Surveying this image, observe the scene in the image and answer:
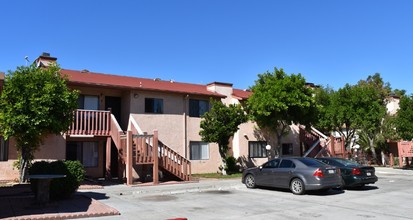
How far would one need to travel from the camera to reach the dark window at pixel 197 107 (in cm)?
2417

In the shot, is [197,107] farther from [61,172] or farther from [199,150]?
[61,172]

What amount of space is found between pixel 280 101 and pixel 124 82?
31.9 feet

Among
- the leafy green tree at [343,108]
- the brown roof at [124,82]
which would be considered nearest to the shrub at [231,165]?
the brown roof at [124,82]

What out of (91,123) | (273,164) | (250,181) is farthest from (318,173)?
(91,123)

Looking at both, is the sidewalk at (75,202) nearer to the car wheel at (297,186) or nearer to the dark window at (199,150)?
the car wheel at (297,186)

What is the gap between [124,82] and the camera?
902 inches

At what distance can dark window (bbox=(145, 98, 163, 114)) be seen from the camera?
72.4 feet

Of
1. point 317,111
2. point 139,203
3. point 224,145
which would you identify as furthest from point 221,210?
point 317,111

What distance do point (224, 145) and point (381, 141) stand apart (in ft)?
65.7

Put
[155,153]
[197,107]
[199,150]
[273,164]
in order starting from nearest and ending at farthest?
1. [273,164]
2. [155,153]
3. [199,150]
4. [197,107]

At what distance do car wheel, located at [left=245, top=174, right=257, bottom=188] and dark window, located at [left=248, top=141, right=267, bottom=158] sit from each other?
959 centimetres

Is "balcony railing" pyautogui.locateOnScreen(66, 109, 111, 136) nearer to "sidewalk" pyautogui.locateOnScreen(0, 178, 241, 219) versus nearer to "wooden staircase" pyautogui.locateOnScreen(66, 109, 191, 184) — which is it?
"wooden staircase" pyautogui.locateOnScreen(66, 109, 191, 184)

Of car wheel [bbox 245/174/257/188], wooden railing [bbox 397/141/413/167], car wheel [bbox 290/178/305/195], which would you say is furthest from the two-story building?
wooden railing [bbox 397/141/413/167]

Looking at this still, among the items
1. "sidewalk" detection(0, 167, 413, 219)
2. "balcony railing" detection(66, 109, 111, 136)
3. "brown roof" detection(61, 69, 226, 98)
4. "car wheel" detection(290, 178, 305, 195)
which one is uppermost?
"brown roof" detection(61, 69, 226, 98)
